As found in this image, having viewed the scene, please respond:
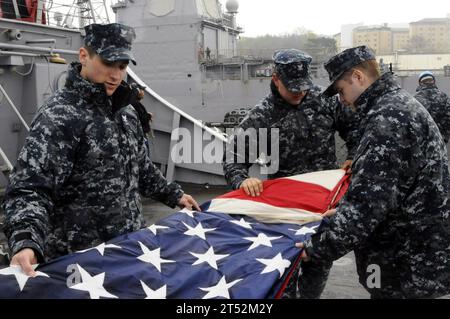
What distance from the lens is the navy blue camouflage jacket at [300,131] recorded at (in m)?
3.73

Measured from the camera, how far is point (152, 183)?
3068 mm

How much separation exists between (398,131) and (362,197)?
1.08 ft

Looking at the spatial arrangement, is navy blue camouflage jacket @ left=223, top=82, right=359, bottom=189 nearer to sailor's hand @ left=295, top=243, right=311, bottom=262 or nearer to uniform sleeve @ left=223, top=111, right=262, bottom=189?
uniform sleeve @ left=223, top=111, right=262, bottom=189

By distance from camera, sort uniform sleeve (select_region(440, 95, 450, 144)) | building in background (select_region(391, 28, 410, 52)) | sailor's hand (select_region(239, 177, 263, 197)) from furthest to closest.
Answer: building in background (select_region(391, 28, 410, 52)) → uniform sleeve (select_region(440, 95, 450, 144)) → sailor's hand (select_region(239, 177, 263, 197))

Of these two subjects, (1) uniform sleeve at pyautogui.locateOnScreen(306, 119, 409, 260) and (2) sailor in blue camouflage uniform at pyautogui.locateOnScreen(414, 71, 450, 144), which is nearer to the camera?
(1) uniform sleeve at pyautogui.locateOnScreen(306, 119, 409, 260)

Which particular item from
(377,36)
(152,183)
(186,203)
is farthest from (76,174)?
(377,36)

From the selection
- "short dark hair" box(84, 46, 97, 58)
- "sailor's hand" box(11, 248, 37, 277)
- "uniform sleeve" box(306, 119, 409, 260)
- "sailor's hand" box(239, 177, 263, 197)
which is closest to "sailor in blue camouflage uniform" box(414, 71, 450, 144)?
"sailor's hand" box(239, 177, 263, 197)

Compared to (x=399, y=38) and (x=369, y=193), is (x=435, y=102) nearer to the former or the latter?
(x=369, y=193)

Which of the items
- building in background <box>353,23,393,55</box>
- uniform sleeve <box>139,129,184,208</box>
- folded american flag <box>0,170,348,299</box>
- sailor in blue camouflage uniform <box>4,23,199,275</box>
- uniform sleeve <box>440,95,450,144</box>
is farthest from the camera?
building in background <box>353,23,393,55</box>

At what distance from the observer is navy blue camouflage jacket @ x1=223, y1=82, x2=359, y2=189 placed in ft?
12.2

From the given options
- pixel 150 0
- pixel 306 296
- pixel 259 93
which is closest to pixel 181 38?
pixel 150 0

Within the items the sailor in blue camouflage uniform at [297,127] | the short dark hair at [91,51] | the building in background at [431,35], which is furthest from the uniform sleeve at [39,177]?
the building in background at [431,35]

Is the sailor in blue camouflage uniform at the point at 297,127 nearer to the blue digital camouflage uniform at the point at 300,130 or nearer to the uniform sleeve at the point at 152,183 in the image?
the blue digital camouflage uniform at the point at 300,130

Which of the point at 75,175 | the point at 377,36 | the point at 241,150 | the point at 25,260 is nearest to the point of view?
the point at 25,260
